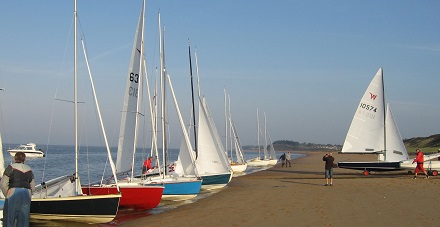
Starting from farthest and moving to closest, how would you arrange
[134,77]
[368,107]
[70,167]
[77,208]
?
[70,167]
[368,107]
[134,77]
[77,208]

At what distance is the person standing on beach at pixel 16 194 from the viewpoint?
882 cm

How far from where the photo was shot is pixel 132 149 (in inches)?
632

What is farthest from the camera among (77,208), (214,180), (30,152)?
(30,152)

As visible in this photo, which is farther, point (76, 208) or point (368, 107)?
point (368, 107)

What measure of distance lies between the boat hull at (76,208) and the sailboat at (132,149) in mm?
1902

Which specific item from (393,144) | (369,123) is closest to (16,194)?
(393,144)

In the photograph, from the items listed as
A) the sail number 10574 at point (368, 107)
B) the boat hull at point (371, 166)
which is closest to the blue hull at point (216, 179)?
the boat hull at point (371, 166)

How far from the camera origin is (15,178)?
8875 mm

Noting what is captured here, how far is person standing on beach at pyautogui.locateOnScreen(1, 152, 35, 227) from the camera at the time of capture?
28.9ft

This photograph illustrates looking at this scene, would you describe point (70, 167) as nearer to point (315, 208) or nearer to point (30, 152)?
point (30, 152)

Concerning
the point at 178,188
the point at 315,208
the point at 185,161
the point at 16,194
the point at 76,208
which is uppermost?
the point at 185,161

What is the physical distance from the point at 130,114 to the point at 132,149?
3.94ft

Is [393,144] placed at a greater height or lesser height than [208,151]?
greater

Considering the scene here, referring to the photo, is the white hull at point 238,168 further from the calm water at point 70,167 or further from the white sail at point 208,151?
the white sail at point 208,151
